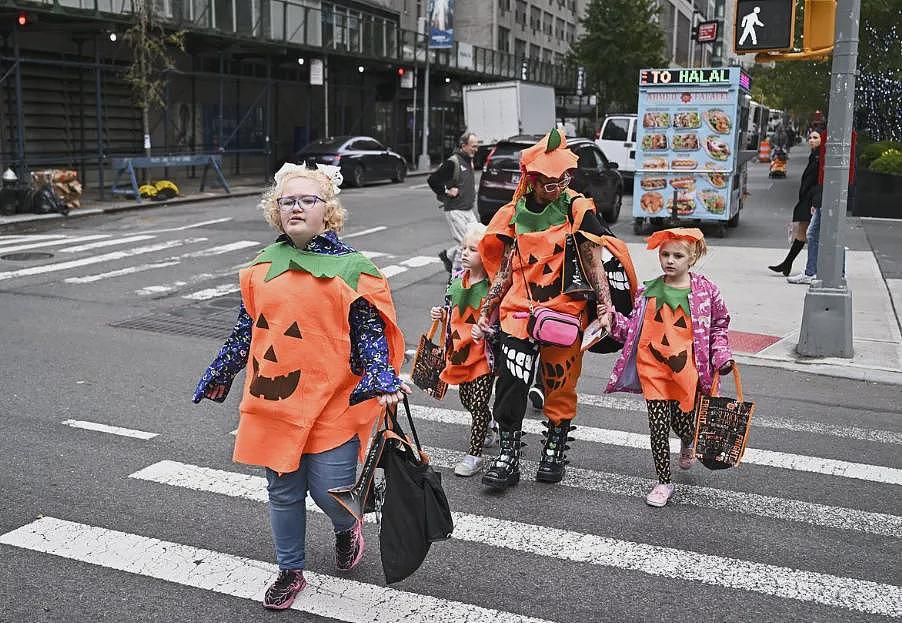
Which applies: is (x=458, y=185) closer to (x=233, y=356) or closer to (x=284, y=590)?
(x=233, y=356)

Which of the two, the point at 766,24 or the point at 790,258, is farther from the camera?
the point at 790,258

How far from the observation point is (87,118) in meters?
25.0

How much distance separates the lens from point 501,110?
3541 cm

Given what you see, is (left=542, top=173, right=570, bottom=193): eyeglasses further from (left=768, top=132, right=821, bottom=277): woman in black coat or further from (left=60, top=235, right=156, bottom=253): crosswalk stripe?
(left=60, top=235, right=156, bottom=253): crosswalk stripe

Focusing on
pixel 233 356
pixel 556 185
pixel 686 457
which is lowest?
pixel 686 457

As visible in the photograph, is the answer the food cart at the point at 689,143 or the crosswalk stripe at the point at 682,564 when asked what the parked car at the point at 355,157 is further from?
the crosswalk stripe at the point at 682,564

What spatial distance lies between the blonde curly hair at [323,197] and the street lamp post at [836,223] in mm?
5860

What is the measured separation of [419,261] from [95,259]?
15.3 feet

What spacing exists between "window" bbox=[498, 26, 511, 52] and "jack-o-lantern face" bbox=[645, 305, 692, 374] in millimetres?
57773

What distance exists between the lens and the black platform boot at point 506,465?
515cm

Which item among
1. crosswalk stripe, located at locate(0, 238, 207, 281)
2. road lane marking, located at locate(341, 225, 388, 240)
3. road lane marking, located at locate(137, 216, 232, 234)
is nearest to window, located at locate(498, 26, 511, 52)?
road lane marking, located at locate(137, 216, 232, 234)

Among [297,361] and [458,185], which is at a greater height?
[458,185]

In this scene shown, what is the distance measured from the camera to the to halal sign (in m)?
8.06

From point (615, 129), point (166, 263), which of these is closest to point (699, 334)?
point (166, 263)
